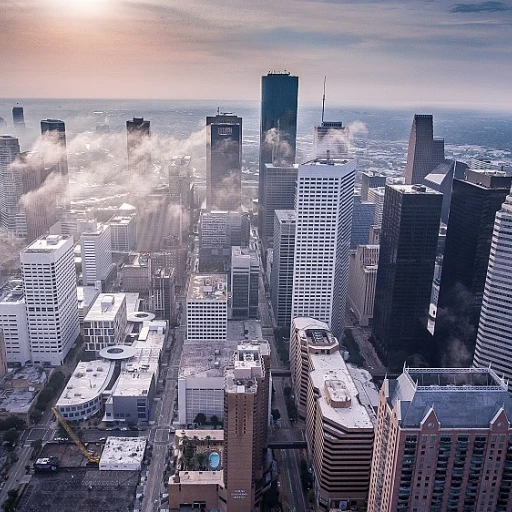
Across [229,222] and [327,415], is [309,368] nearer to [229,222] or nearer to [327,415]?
[327,415]

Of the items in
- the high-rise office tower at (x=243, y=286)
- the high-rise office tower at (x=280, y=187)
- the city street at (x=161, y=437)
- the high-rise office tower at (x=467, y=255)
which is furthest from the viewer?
the high-rise office tower at (x=280, y=187)

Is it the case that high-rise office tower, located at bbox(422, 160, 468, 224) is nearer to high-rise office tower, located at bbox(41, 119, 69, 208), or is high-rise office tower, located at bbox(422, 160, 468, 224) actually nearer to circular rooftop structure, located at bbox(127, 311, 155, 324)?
circular rooftop structure, located at bbox(127, 311, 155, 324)

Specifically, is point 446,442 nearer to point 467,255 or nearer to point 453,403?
point 453,403

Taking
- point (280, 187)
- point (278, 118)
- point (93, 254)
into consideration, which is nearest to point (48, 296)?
point (93, 254)

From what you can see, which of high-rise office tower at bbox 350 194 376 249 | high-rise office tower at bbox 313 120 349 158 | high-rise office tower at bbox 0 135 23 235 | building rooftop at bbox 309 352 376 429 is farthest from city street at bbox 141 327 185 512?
high-rise office tower at bbox 0 135 23 235

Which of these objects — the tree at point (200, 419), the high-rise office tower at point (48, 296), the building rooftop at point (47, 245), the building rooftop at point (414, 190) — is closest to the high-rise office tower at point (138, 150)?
the building rooftop at point (47, 245)

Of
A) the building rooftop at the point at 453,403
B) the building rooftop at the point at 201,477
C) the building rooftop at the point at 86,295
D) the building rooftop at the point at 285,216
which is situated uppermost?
the building rooftop at the point at 453,403

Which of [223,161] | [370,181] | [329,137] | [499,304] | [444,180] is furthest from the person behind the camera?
[370,181]

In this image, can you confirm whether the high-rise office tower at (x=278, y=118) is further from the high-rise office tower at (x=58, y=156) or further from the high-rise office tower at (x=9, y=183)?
the high-rise office tower at (x=9, y=183)

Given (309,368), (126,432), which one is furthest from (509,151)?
(126,432)
